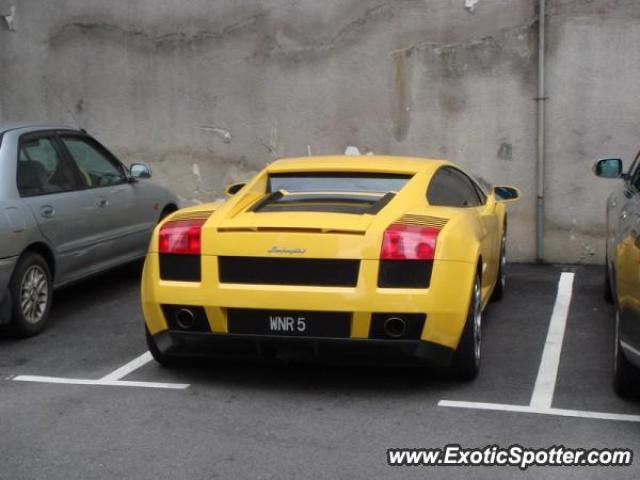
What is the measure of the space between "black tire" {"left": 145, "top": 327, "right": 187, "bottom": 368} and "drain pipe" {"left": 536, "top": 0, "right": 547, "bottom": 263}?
5003mm

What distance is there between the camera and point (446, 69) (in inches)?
407

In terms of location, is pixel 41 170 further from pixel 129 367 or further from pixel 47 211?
pixel 129 367

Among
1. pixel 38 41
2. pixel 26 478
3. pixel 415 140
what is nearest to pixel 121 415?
pixel 26 478

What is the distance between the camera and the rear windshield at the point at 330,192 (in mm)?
6051

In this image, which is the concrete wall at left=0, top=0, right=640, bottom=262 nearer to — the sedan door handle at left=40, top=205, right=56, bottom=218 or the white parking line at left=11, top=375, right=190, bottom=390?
the sedan door handle at left=40, top=205, right=56, bottom=218

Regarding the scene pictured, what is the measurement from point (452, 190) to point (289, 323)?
1933 millimetres

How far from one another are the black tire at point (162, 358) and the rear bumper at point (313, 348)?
1.00ft

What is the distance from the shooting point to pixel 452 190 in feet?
22.7

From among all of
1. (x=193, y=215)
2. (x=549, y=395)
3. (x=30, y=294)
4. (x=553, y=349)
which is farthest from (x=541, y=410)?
(x=30, y=294)

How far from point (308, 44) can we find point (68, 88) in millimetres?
3011

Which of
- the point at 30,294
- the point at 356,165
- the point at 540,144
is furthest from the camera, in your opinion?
the point at 540,144

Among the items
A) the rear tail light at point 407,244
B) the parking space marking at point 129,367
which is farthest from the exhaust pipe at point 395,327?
the parking space marking at point 129,367

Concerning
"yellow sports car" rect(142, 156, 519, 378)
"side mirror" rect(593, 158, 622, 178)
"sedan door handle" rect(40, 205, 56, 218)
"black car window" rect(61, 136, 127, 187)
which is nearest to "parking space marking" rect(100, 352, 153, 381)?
"yellow sports car" rect(142, 156, 519, 378)

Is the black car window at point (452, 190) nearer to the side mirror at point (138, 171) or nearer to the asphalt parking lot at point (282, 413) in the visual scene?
the asphalt parking lot at point (282, 413)
